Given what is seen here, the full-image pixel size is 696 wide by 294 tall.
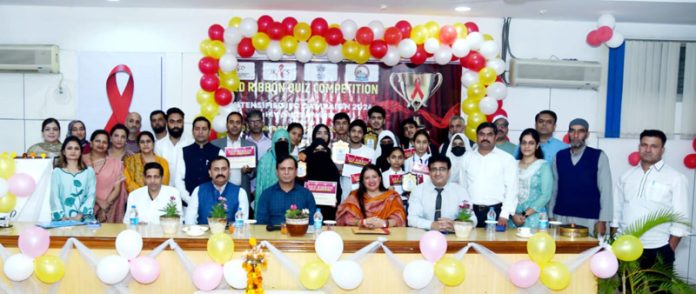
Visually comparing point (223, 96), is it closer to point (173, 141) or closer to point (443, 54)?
point (173, 141)

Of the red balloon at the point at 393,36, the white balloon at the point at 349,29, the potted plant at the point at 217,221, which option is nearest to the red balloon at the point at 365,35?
the white balloon at the point at 349,29

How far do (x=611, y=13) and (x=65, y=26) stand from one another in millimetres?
5820

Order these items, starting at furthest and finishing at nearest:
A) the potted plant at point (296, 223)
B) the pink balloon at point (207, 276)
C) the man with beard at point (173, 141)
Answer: the man with beard at point (173, 141) < the potted plant at point (296, 223) < the pink balloon at point (207, 276)

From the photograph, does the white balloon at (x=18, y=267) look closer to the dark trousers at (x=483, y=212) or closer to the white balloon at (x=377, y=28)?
the dark trousers at (x=483, y=212)

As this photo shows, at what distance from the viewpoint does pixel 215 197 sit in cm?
425

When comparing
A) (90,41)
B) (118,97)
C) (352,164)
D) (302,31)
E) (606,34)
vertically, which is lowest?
(352,164)

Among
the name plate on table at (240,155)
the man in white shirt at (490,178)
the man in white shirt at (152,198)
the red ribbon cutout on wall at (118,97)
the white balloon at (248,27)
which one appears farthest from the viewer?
the red ribbon cutout on wall at (118,97)

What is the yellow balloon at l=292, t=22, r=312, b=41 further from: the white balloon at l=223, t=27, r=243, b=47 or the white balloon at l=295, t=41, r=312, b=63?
the white balloon at l=223, t=27, r=243, b=47

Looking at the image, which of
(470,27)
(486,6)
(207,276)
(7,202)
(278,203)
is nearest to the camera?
(207,276)

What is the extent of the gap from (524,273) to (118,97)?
15.5 ft

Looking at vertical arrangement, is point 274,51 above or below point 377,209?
above

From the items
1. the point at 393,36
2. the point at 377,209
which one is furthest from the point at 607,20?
the point at 377,209

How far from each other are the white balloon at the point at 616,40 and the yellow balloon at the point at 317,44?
3113 millimetres

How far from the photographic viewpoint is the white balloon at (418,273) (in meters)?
3.25
